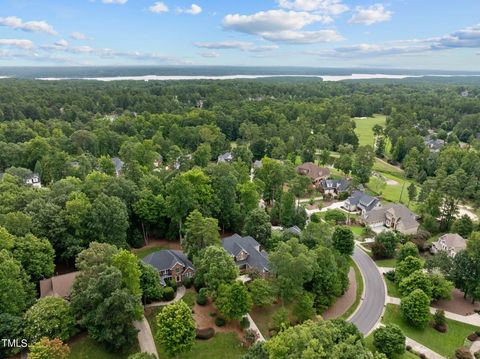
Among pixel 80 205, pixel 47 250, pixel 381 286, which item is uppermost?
pixel 80 205

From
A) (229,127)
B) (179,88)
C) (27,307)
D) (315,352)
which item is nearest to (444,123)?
(229,127)

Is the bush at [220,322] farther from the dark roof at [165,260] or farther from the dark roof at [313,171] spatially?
the dark roof at [313,171]

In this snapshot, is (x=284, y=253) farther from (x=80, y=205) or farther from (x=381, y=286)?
(x=80, y=205)

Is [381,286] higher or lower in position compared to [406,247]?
lower

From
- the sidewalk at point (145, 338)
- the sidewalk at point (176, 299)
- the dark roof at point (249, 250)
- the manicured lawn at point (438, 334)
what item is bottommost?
the manicured lawn at point (438, 334)

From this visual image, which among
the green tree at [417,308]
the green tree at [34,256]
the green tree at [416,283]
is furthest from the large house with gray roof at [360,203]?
the green tree at [34,256]

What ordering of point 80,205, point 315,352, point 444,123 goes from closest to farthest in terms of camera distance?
point 315,352
point 80,205
point 444,123
